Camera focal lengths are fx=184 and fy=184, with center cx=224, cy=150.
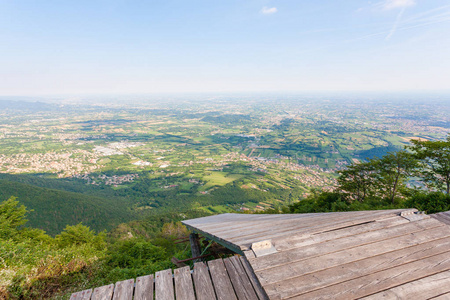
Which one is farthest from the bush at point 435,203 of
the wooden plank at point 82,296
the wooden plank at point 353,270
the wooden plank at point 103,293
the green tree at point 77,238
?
the green tree at point 77,238

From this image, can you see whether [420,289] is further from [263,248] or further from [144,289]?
[144,289]

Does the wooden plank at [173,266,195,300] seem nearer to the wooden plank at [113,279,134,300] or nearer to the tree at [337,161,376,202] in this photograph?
the wooden plank at [113,279,134,300]

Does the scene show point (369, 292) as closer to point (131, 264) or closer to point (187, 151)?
point (131, 264)

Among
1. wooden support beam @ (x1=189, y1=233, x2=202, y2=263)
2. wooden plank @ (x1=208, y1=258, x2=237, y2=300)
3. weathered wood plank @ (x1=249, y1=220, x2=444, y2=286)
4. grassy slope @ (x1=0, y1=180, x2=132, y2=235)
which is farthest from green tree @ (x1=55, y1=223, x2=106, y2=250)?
grassy slope @ (x1=0, y1=180, x2=132, y2=235)

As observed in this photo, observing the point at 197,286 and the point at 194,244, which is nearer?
the point at 197,286

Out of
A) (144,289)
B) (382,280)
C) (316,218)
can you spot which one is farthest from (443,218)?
(144,289)

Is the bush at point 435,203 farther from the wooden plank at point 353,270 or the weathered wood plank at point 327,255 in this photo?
the wooden plank at point 353,270
